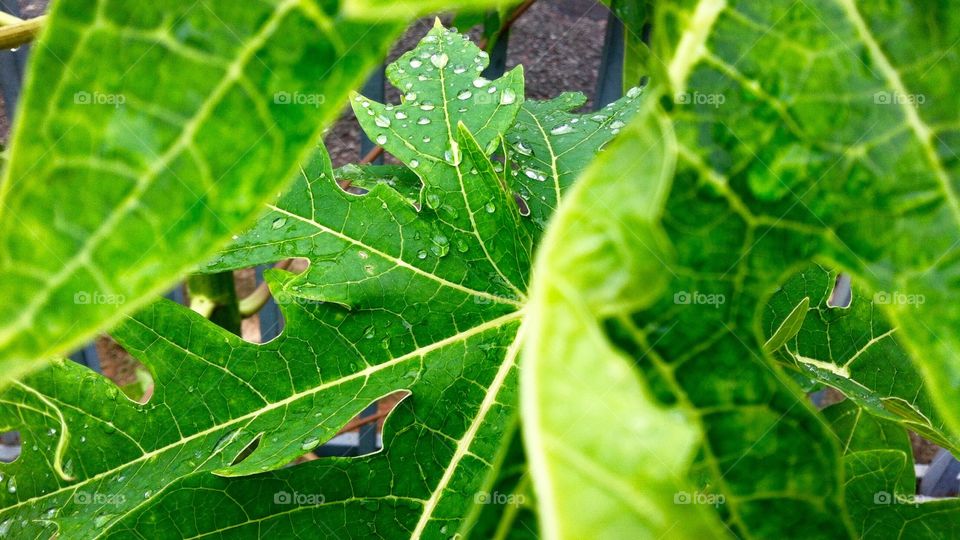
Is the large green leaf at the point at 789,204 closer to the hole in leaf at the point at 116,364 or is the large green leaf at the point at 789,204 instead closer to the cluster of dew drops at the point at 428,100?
the cluster of dew drops at the point at 428,100

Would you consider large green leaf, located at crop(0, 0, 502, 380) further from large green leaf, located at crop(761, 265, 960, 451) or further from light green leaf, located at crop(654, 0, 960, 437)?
large green leaf, located at crop(761, 265, 960, 451)

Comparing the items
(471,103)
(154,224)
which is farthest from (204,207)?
(471,103)

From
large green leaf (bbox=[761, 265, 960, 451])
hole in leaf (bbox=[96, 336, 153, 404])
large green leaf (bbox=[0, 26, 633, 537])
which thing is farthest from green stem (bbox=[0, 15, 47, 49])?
hole in leaf (bbox=[96, 336, 153, 404])

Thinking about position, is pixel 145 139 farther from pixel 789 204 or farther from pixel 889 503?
pixel 889 503

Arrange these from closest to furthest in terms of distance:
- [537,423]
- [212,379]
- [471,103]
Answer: [537,423]
[212,379]
[471,103]

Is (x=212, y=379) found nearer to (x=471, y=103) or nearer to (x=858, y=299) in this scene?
(x=471, y=103)

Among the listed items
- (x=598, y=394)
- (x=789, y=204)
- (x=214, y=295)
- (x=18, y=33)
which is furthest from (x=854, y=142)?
(x=214, y=295)

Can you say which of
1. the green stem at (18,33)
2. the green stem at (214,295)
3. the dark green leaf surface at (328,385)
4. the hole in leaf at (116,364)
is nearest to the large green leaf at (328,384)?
the dark green leaf surface at (328,385)
